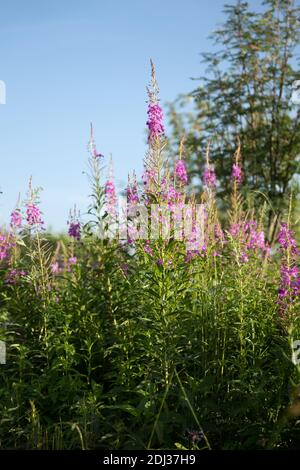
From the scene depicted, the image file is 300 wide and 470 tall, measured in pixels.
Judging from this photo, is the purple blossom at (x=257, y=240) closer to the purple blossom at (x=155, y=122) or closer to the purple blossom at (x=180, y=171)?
the purple blossom at (x=180, y=171)

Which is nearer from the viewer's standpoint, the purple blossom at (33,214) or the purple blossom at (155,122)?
the purple blossom at (155,122)

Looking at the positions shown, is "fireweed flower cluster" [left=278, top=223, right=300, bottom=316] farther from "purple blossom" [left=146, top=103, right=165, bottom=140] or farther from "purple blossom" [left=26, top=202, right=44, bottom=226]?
"purple blossom" [left=26, top=202, right=44, bottom=226]

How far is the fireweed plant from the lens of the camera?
3.63 meters

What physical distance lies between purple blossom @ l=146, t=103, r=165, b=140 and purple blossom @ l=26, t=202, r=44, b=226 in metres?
1.36

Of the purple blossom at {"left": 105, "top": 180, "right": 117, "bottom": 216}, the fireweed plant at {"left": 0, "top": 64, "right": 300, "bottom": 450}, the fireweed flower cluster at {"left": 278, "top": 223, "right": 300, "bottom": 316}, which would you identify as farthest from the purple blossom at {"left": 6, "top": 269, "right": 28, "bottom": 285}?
the fireweed flower cluster at {"left": 278, "top": 223, "right": 300, "bottom": 316}

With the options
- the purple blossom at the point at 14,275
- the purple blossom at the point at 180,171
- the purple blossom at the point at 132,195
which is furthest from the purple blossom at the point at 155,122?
the purple blossom at the point at 14,275

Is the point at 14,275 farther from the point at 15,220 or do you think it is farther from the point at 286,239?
the point at 286,239

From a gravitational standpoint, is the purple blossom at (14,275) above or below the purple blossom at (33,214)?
below

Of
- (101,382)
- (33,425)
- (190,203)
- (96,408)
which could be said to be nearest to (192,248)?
(190,203)

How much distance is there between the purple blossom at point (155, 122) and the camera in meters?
3.95

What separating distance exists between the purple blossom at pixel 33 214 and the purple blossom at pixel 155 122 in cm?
136

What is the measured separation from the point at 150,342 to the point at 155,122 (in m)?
1.60

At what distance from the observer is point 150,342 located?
12.5ft
